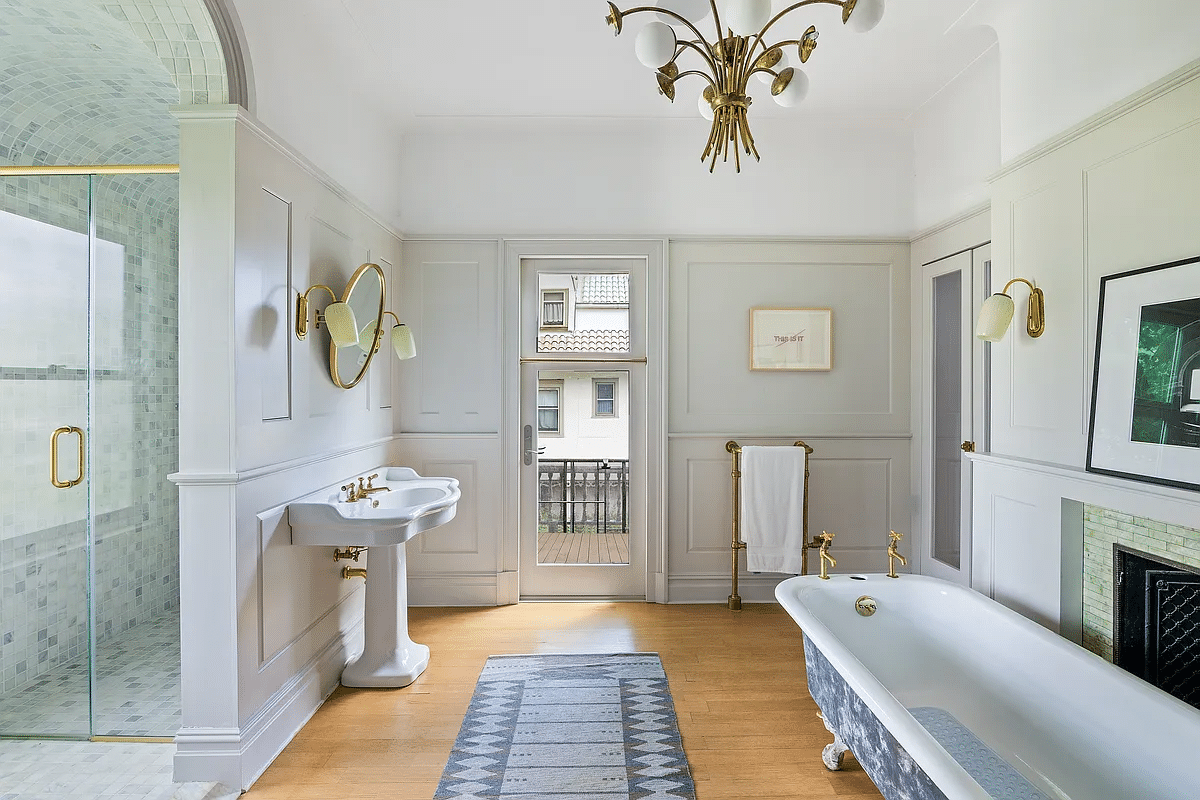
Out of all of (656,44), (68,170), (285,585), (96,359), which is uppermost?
(656,44)

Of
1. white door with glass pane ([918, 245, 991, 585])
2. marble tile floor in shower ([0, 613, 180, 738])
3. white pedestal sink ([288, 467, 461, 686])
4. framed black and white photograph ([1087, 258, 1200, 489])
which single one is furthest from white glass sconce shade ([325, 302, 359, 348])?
white door with glass pane ([918, 245, 991, 585])

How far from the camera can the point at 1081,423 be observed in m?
2.20

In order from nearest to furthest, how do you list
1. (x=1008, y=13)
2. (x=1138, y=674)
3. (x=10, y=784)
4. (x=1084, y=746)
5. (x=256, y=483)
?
(x=1084, y=746), (x=1138, y=674), (x=10, y=784), (x=256, y=483), (x=1008, y=13)

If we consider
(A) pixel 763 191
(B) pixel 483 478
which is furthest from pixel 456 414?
(A) pixel 763 191

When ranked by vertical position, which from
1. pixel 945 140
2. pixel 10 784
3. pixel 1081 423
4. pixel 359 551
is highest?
pixel 945 140

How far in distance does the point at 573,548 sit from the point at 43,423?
8.58 feet

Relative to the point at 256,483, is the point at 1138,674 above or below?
below

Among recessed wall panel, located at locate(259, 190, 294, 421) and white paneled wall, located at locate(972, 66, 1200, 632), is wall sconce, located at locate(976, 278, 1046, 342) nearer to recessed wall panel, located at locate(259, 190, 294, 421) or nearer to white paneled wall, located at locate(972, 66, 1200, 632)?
white paneled wall, located at locate(972, 66, 1200, 632)

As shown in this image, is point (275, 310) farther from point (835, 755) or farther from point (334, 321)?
point (835, 755)

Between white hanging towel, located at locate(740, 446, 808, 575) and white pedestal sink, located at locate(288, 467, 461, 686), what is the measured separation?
1.67 metres

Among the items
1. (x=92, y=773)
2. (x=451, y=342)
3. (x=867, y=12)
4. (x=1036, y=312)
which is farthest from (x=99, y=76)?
(x=1036, y=312)

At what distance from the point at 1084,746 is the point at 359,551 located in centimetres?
271

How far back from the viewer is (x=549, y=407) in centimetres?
407

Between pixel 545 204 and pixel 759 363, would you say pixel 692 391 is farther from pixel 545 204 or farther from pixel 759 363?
pixel 545 204
